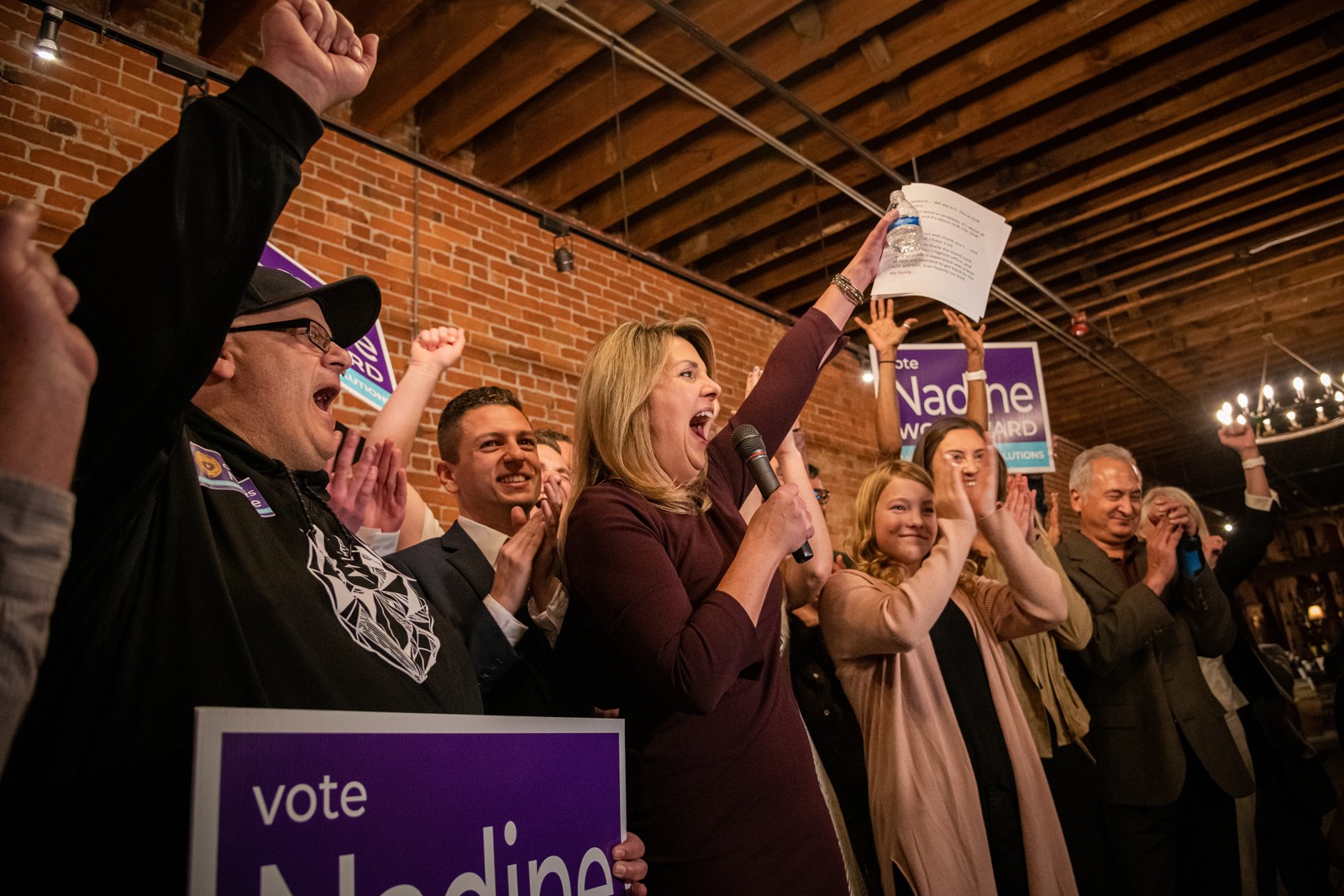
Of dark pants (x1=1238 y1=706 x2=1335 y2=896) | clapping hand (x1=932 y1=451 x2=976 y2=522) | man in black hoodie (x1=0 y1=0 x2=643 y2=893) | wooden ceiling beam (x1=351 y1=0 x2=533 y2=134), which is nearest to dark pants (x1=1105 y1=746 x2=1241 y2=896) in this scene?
dark pants (x1=1238 y1=706 x2=1335 y2=896)

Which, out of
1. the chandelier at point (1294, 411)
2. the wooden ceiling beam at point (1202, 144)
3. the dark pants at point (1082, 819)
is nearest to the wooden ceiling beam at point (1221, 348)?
the chandelier at point (1294, 411)

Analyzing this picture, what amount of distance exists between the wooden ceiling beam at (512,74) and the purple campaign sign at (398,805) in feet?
12.0

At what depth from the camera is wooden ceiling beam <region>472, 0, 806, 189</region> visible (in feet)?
12.9

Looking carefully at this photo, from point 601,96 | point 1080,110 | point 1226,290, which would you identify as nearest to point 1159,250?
A: point 1226,290

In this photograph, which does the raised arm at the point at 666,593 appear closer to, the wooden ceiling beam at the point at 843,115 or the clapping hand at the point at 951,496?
the clapping hand at the point at 951,496

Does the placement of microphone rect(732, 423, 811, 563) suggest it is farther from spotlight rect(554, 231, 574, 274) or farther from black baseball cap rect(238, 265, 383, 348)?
spotlight rect(554, 231, 574, 274)

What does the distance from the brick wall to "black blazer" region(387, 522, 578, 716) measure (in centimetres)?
219

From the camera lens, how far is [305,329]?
1507mm

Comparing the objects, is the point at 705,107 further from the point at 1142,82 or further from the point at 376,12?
the point at 1142,82

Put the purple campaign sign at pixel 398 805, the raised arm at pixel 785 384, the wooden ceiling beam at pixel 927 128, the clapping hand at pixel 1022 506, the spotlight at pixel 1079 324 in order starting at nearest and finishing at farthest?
the purple campaign sign at pixel 398 805 < the raised arm at pixel 785 384 < the clapping hand at pixel 1022 506 < the wooden ceiling beam at pixel 927 128 < the spotlight at pixel 1079 324

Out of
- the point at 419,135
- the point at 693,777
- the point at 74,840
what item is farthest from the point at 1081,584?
the point at 419,135

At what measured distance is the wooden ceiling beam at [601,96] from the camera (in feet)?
12.9

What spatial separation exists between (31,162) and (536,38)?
7.07ft

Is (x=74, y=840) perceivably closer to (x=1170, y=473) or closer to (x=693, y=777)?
(x=693, y=777)
